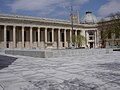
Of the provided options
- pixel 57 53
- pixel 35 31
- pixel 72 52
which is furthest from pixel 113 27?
pixel 35 31

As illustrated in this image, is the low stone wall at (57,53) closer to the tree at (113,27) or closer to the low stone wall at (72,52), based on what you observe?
the low stone wall at (72,52)

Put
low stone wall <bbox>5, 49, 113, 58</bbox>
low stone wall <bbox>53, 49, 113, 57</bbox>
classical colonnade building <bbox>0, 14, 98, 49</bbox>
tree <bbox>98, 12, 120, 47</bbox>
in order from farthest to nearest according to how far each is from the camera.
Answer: classical colonnade building <bbox>0, 14, 98, 49</bbox> → tree <bbox>98, 12, 120, 47</bbox> → low stone wall <bbox>53, 49, 113, 57</bbox> → low stone wall <bbox>5, 49, 113, 58</bbox>

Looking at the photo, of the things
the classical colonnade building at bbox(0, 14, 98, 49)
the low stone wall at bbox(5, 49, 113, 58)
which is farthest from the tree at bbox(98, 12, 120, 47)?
the classical colonnade building at bbox(0, 14, 98, 49)

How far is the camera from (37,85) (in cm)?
799

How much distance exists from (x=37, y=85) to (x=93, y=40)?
84.8 meters

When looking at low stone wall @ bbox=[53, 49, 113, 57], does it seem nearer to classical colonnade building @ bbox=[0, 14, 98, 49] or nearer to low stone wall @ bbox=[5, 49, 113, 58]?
low stone wall @ bbox=[5, 49, 113, 58]

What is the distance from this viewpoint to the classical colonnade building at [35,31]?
67.4 metres

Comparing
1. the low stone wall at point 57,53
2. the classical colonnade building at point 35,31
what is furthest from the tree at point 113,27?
the classical colonnade building at point 35,31

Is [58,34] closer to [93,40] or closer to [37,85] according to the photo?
[93,40]

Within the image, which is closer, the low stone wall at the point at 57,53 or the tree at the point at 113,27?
the low stone wall at the point at 57,53

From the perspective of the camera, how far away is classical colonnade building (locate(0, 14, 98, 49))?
67438 millimetres

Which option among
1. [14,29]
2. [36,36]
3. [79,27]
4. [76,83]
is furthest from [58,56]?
[79,27]

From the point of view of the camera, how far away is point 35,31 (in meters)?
78.0

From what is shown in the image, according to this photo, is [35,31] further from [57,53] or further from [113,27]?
[57,53]
